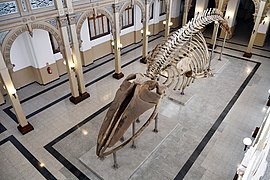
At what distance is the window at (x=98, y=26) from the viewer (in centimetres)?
1295

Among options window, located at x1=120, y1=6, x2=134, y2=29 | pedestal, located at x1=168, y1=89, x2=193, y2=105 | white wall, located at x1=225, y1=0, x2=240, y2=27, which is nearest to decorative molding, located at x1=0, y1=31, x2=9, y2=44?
pedestal, located at x1=168, y1=89, x2=193, y2=105

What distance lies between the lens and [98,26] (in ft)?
44.0

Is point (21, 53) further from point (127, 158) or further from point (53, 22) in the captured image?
point (127, 158)

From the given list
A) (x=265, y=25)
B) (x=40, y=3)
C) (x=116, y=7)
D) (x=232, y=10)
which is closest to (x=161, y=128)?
(x=116, y=7)

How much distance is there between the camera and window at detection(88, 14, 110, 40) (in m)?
12.9

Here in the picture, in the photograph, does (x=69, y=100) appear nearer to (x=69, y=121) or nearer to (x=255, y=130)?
(x=69, y=121)

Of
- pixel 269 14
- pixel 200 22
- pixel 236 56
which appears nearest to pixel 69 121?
pixel 200 22

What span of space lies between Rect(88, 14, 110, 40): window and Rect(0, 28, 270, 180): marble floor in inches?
96.7

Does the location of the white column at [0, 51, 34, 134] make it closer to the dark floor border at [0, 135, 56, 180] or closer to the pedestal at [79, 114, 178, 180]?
the dark floor border at [0, 135, 56, 180]

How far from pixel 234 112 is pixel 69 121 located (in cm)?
706

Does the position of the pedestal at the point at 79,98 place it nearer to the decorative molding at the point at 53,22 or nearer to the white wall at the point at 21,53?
the white wall at the point at 21,53

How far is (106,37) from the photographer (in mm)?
14219

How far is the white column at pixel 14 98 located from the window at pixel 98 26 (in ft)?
20.7

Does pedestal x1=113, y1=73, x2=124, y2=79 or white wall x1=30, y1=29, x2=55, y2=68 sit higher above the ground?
white wall x1=30, y1=29, x2=55, y2=68
